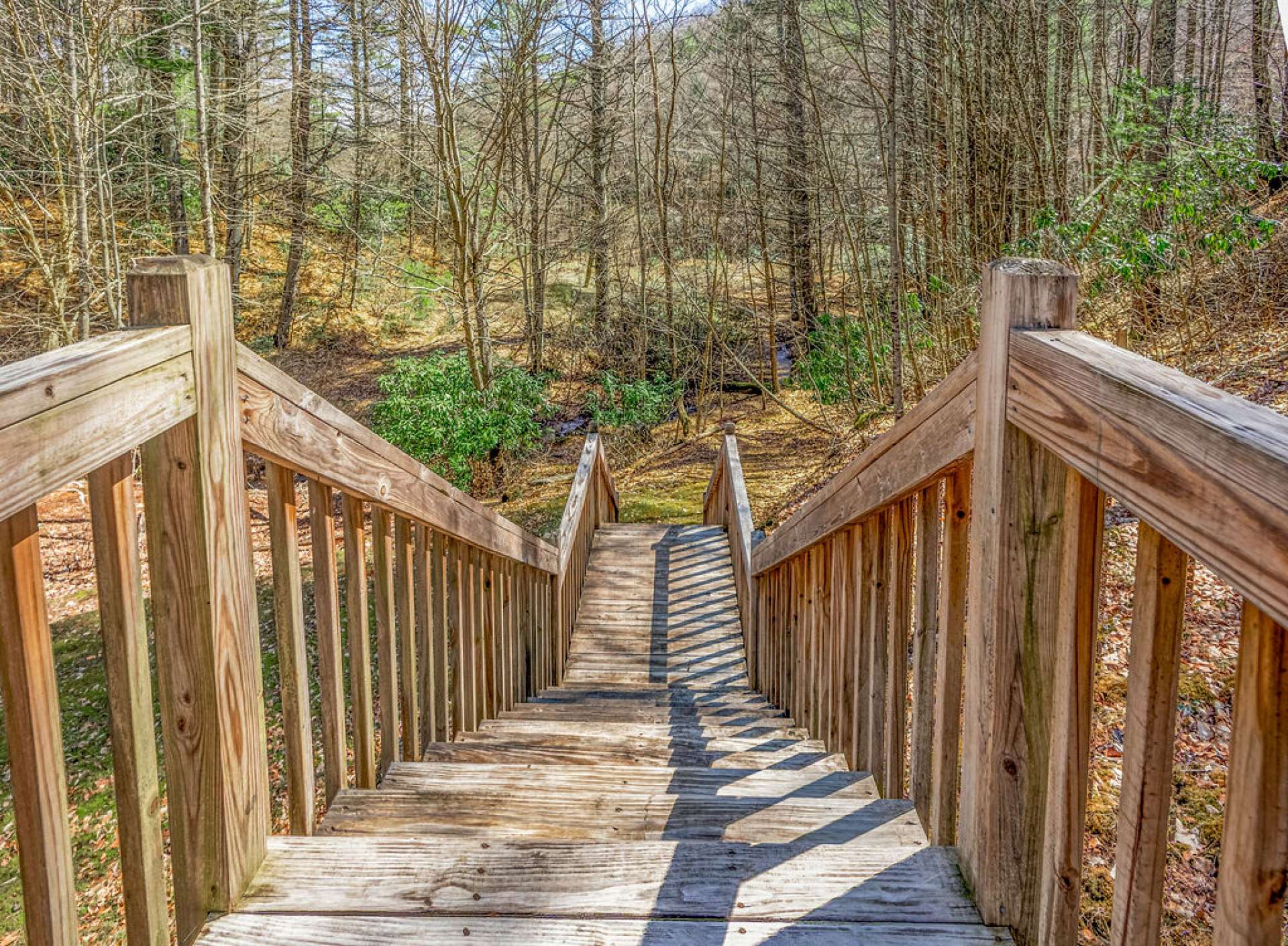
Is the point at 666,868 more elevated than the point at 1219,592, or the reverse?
the point at 666,868

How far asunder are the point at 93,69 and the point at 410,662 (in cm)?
934

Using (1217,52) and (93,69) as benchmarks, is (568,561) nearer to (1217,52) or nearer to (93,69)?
(93,69)

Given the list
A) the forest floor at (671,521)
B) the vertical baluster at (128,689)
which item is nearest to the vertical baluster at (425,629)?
the vertical baluster at (128,689)

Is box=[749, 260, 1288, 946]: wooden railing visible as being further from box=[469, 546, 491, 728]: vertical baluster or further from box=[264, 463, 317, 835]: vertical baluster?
box=[469, 546, 491, 728]: vertical baluster

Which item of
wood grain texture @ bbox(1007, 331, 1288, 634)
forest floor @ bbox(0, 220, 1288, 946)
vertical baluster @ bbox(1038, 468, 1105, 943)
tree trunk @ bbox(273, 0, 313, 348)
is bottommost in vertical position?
forest floor @ bbox(0, 220, 1288, 946)

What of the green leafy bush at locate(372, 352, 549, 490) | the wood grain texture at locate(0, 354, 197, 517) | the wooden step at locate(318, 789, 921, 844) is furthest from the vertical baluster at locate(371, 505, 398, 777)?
the green leafy bush at locate(372, 352, 549, 490)

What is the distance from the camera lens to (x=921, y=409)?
193 cm

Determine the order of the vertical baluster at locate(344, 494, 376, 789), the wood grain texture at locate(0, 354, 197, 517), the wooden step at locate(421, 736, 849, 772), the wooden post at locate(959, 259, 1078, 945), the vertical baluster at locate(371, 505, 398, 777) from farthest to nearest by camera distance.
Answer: the wooden step at locate(421, 736, 849, 772), the vertical baluster at locate(371, 505, 398, 777), the vertical baluster at locate(344, 494, 376, 789), the wooden post at locate(959, 259, 1078, 945), the wood grain texture at locate(0, 354, 197, 517)

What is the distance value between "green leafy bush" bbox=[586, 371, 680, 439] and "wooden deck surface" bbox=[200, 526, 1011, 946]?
33.9ft

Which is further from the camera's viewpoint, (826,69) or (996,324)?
(826,69)

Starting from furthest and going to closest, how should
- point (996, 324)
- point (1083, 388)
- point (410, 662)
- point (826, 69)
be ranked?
point (826, 69)
point (410, 662)
point (996, 324)
point (1083, 388)

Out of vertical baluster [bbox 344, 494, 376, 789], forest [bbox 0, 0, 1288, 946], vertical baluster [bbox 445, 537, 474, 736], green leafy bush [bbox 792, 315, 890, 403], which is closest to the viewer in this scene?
vertical baluster [bbox 344, 494, 376, 789]

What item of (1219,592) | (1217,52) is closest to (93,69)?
(1219,592)

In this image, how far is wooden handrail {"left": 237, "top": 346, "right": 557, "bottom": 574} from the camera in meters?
1.69
